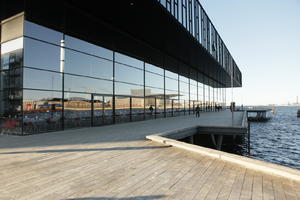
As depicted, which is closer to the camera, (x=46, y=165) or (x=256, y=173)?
(x=256, y=173)

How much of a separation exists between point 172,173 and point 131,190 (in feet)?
4.09

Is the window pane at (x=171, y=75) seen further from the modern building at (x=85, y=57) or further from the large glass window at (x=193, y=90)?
the large glass window at (x=193, y=90)

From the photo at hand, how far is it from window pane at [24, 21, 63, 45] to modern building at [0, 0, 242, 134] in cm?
6

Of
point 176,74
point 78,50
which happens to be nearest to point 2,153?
point 78,50

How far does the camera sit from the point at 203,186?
141 inches

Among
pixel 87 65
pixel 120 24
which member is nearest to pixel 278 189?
pixel 87 65

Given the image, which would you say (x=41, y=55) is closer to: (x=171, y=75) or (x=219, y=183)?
(x=219, y=183)

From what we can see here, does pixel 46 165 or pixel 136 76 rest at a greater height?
pixel 136 76

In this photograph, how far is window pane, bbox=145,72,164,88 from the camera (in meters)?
20.8

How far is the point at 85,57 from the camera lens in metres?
14.0

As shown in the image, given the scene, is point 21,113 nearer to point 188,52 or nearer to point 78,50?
point 78,50

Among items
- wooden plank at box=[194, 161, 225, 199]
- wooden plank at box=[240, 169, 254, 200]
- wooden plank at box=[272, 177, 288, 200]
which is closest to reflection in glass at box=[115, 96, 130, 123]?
wooden plank at box=[194, 161, 225, 199]

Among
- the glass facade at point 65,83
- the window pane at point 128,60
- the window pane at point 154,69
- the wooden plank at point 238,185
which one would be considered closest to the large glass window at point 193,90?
the window pane at point 154,69

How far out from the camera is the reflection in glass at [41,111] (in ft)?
33.7
